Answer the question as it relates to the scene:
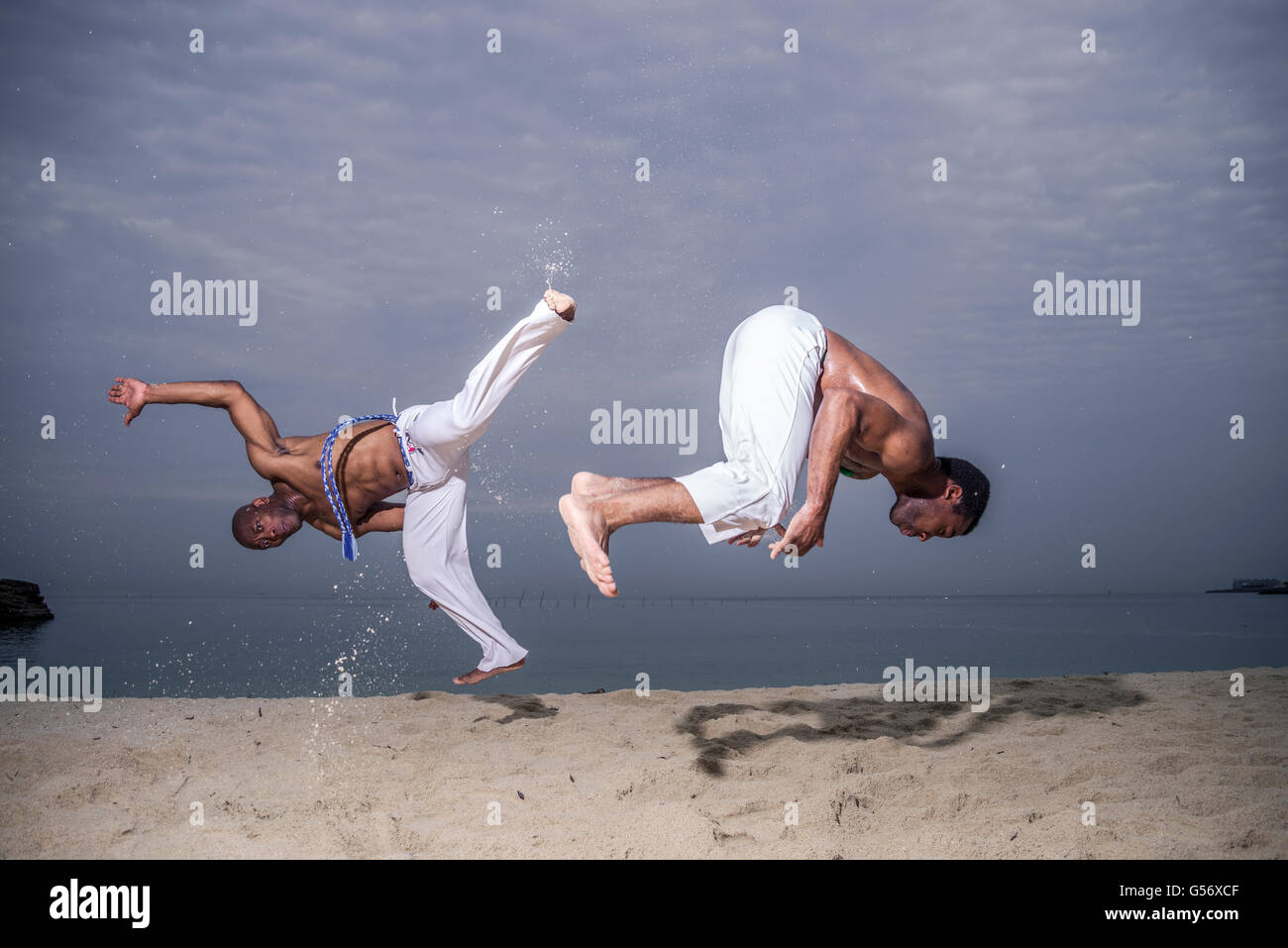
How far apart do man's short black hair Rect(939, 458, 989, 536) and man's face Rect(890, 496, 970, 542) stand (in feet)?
0.15

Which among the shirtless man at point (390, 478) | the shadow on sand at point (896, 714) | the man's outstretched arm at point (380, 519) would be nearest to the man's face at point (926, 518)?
the shadow on sand at point (896, 714)

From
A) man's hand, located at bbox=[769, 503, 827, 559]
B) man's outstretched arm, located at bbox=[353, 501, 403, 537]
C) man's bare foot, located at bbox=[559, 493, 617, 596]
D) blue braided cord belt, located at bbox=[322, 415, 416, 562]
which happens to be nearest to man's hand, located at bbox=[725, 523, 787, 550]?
man's hand, located at bbox=[769, 503, 827, 559]

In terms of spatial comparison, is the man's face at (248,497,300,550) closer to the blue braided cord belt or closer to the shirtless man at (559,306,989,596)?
the blue braided cord belt

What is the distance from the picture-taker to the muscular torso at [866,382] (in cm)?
A: 464

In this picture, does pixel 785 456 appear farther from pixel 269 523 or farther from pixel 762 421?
pixel 269 523

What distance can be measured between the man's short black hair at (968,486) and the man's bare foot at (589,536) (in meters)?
2.33

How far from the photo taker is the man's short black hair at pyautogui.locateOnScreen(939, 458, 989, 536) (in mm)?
5168

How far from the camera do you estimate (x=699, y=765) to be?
227 inches

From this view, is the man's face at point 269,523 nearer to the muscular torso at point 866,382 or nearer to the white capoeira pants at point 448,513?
the white capoeira pants at point 448,513

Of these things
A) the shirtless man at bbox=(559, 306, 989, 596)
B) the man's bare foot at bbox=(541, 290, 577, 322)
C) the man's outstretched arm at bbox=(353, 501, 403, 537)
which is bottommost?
the man's outstretched arm at bbox=(353, 501, 403, 537)

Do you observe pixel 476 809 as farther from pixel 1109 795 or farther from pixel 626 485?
pixel 1109 795

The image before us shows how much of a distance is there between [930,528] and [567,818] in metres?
2.65

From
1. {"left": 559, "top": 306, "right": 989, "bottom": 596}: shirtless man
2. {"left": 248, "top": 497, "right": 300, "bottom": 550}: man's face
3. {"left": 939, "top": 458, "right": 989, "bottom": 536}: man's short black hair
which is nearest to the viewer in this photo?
{"left": 559, "top": 306, "right": 989, "bottom": 596}: shirtless man
